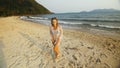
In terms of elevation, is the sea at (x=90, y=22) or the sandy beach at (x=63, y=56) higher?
the sandy beach at (x=63, y=56)

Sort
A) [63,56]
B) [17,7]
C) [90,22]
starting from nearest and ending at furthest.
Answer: [63,56]
[90,22]
[17,7]

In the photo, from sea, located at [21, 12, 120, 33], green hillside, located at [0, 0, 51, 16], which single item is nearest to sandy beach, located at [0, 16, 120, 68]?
sea, located at [21, 12, 120, 33]

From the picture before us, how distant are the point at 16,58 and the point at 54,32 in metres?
1.88

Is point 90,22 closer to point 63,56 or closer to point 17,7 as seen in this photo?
point 63,56

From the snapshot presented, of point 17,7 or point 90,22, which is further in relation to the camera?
point 17,7

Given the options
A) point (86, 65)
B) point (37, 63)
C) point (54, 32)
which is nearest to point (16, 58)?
point (37, 63)

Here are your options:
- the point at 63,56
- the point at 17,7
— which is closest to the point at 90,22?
the point at 63,56

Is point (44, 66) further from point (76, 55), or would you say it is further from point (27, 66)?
point (76, 55)

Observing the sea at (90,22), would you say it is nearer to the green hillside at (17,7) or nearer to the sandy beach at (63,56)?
the sandy beach at (63,56)

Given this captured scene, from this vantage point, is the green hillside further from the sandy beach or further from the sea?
the sandy beach

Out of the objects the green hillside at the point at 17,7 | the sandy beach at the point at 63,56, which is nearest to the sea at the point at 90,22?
the sandy beach at the point at 63,56

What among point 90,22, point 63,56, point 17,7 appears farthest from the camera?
point 17,7

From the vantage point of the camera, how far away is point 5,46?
8.77 meters

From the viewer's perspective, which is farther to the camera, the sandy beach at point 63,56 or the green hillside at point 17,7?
the green hillside at point 17,7
